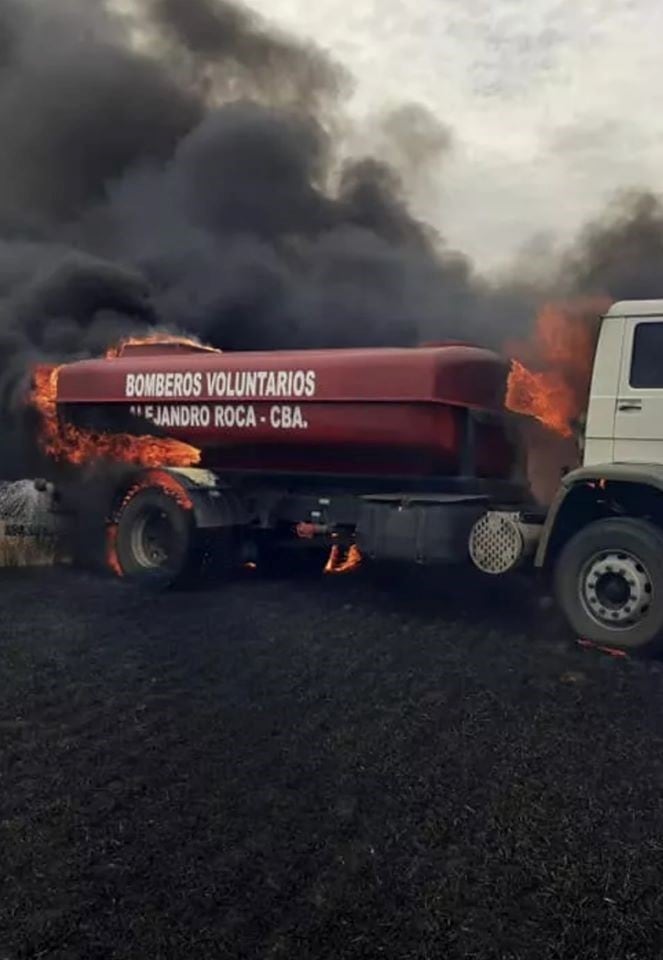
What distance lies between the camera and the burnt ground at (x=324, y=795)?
9.42ft

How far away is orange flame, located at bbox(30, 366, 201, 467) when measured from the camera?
9922 millimetres

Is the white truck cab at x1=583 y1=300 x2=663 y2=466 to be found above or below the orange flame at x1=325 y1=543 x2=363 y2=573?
above

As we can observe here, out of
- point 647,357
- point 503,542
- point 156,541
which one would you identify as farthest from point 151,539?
point 647,357

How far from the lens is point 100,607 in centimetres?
812

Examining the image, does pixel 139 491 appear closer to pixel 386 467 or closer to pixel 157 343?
pixel 157 343

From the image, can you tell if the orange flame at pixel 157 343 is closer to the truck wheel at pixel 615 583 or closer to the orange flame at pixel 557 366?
the orange flame at pixel 557 366

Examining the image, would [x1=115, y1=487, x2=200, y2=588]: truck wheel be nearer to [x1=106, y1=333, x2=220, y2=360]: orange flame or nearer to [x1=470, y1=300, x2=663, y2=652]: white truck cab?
[x1=106, y1=333, x2=220, y2=360]: orange flame

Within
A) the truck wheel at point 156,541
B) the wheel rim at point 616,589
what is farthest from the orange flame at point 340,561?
the wheel rim at point 616,589

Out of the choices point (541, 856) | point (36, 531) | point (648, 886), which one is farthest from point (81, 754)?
point (36, 531)

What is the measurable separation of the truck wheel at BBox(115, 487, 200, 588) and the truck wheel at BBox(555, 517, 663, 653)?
3892 mm

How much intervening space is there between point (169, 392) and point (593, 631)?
5.08 metres

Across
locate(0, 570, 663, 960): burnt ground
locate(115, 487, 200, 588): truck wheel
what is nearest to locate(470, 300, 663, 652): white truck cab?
locate(0, 570, 663, 960): burnt ground

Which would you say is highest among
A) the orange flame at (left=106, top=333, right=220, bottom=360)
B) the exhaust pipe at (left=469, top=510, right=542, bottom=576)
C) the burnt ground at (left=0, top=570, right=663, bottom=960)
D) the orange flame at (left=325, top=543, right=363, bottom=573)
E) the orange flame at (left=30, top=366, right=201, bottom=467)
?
the orange flame at (left=106, top=333, right=220, bottom=360)

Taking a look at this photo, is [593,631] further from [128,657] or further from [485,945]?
[485,945]
